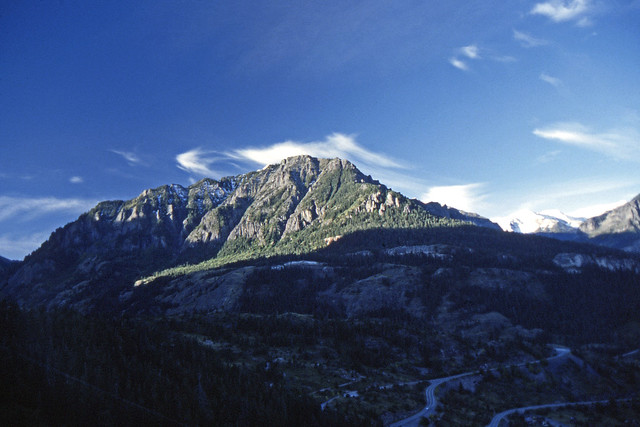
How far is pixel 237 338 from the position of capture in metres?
153

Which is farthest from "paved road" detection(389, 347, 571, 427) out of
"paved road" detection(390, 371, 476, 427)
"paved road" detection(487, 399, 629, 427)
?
"paved road" detection(487, 399, 629, 427)

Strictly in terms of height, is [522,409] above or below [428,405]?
below

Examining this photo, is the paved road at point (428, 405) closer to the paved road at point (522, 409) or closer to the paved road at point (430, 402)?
the paved road at point (430, 402)

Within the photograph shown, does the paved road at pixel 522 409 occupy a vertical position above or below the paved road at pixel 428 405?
below

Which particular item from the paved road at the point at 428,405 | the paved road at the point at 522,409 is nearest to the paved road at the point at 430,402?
the paved road at the point at 428,405

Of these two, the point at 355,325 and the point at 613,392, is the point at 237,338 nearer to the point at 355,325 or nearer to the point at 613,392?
the point at 355,325

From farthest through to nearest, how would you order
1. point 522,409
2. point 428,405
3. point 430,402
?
point 522,409 < point 430,402 < point 428,405

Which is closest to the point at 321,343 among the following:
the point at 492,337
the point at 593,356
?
the point at 492,337

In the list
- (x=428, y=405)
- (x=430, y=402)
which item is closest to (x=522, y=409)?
(x=430, y=402)

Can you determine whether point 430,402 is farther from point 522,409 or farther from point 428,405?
point 522,409

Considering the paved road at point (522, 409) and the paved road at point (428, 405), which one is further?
the paved road at point (522, 409)

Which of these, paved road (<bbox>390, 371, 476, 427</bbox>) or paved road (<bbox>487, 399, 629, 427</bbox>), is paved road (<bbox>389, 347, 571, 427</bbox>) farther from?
paved road (<bbox>487, 399, 629, 427</bbox>)

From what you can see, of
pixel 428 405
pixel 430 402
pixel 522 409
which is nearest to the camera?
pixel 428 405

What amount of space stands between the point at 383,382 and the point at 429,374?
A: 80.0 feet
